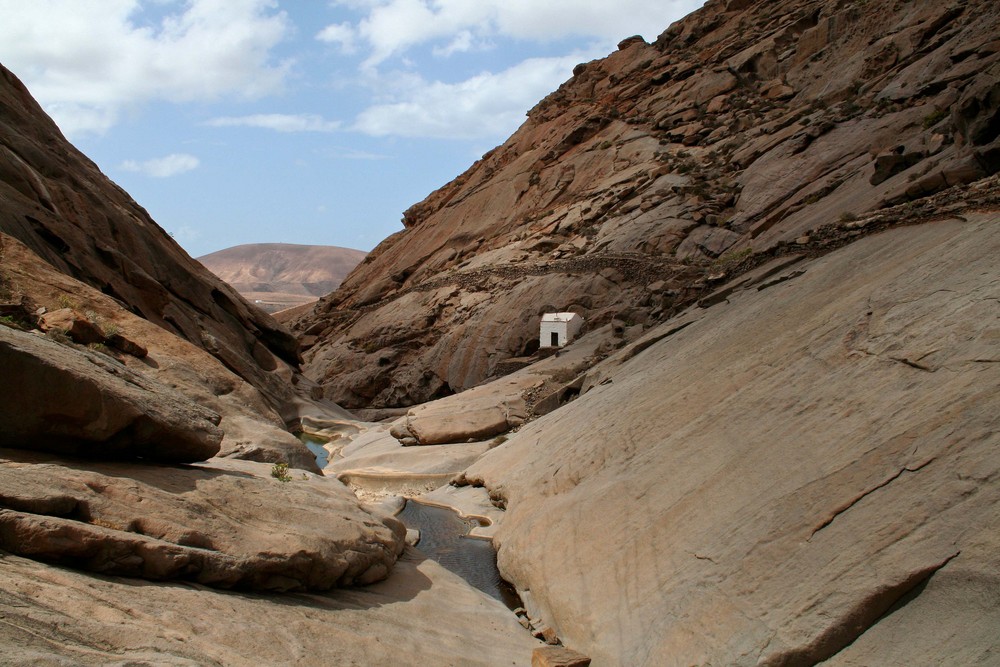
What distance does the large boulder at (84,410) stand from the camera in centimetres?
721

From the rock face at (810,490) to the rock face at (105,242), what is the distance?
1384cm

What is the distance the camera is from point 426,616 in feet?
30.6

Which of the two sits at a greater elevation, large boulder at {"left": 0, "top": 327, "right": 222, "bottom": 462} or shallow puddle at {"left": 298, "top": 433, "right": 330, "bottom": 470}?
large boulder at {"left": 0, "top": 327, "right": 222, "bottom": 462}

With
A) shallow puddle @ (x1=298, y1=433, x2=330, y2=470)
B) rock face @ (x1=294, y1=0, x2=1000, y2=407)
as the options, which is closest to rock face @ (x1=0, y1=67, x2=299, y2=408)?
shallow puddle @ (x1=298, y1=433, x2=330, y2=470)

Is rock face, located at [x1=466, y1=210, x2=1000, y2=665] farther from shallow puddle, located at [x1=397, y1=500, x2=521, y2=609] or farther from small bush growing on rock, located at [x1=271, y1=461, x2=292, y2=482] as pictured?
small bush growing on rock, located at [x1=271, y1=461, x2=292, y2=482]

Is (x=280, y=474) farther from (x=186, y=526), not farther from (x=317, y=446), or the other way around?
(x=317, y=446)

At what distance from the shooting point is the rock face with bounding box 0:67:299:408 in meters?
19.2

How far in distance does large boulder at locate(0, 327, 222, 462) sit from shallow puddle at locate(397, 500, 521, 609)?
16.6 ft

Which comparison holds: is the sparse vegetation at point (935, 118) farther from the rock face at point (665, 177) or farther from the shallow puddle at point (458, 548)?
the shallow puddle at point (458, 548)

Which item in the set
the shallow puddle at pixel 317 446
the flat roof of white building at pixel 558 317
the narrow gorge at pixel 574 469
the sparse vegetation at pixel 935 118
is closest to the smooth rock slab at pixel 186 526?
the narrow gorge at pixel 574 469

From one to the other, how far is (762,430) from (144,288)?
63.2 ft

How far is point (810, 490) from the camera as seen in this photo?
7.65 m

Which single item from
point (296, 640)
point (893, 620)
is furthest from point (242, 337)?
point (893, 620)

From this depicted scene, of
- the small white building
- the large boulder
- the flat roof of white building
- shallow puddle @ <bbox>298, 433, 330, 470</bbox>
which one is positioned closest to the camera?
the large boulder
